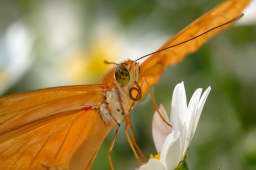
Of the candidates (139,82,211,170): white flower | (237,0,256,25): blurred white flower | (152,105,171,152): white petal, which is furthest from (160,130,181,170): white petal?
(237,0,256,25): blurred white flower

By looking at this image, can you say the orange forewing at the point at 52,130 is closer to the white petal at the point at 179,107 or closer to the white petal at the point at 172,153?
the white petal at the point at 179,107

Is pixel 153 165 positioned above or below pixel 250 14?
below

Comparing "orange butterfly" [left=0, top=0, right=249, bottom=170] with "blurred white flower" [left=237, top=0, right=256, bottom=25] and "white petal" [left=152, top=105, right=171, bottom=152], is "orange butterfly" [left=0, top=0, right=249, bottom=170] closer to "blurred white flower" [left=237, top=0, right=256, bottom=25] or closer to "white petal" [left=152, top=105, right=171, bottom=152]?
"white petal" [left=152, top=105, right=171, bottom=152]

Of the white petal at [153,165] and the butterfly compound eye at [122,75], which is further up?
the butterfly compound eye at [122,75]

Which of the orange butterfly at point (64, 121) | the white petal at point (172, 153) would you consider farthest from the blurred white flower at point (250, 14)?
the white petal at point (172, 153)

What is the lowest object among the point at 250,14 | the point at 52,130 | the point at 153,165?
the point at 153,165

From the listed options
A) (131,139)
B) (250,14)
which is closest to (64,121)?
(131,139)

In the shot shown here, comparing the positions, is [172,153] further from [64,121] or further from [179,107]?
[64,121]

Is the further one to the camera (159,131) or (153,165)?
(159,131)
